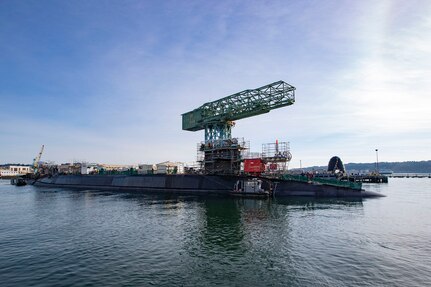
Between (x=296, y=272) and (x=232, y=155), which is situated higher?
(x=232, y=155)

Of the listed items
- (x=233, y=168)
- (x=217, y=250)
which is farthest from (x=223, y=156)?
(x=217, y=250)

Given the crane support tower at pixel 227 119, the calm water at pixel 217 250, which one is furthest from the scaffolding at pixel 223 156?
the calm water at pixel 217 250

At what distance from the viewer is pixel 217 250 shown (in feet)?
63.4

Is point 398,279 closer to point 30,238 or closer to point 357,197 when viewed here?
point 30,238

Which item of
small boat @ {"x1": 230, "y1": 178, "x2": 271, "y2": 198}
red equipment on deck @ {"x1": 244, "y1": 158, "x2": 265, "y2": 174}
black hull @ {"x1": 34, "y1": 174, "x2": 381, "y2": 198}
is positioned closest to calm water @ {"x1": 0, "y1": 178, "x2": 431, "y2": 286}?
small boat @ {"x1": 230, "y1": 178, "x2": 271, "y2": 198}

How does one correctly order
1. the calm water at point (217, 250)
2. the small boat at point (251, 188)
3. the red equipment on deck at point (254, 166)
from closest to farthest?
the calm water at point (217, 250), the small boat at point (251, 188), the red equipment on deck at point (254, 166)

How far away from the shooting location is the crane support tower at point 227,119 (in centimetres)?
5348

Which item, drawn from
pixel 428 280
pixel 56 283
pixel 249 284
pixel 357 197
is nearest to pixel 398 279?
pixel 428 280

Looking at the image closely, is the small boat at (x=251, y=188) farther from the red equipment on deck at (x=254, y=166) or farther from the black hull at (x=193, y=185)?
the red equipment on deck at (x=254, y=166)

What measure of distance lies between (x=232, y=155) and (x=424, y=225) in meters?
36.3

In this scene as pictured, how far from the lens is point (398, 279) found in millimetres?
14062

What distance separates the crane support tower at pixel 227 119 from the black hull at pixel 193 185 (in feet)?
11.3

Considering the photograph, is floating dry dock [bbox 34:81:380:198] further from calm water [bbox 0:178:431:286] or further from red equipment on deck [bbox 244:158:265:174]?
calm water [bbox 0:178:431:286]

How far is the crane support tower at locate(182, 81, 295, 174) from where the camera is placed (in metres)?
53.5
